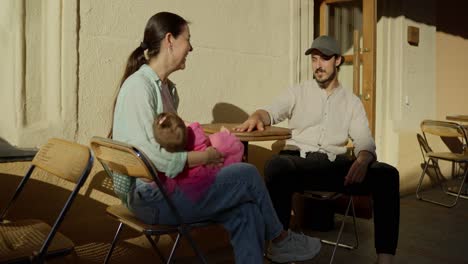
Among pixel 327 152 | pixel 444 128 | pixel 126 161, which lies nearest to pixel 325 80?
pixel 327 152

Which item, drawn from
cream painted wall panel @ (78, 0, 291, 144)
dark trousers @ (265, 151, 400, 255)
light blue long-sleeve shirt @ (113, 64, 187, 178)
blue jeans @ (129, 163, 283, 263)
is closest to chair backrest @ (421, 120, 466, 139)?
cream painted wall panel @ (78, 0, 291, 144)

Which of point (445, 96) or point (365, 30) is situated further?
point (445, 96)

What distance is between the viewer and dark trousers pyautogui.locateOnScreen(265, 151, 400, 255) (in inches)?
122

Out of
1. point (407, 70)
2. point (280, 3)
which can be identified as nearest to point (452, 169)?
point (407, 70)

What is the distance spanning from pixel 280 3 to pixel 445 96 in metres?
3.85

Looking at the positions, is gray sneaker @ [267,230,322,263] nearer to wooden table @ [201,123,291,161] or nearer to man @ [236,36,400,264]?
man @ [236,36,400,264]

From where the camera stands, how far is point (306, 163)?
3393 mm

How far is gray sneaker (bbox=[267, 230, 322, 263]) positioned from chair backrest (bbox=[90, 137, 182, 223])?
2.11 ft

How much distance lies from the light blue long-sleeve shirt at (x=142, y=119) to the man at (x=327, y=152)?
2.44ft

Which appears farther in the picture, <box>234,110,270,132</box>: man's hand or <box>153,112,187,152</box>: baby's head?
<box>234,110,270,132</box>: man's hand

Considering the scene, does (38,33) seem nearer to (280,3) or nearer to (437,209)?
(280,3)

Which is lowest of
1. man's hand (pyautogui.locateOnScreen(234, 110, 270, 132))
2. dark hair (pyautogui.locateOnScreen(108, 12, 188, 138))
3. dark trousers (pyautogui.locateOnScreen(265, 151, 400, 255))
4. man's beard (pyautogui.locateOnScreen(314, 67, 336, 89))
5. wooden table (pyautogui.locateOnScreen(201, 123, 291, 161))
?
dark trousers (pyautogui.locateOnScreen(265, 151, 400, 255))

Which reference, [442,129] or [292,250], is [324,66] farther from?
[442,129]

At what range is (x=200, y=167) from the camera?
2387mm
